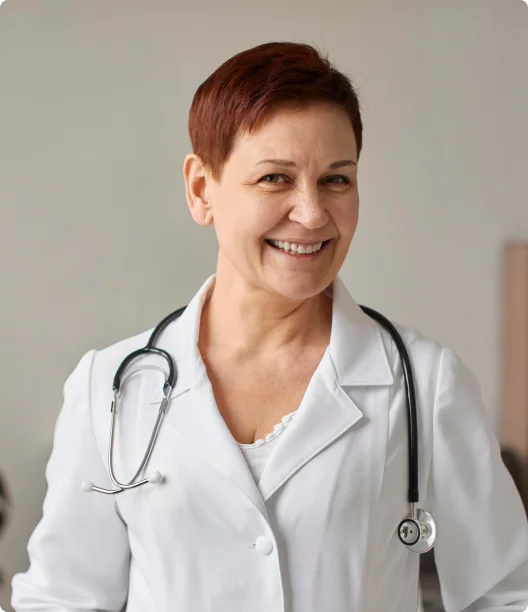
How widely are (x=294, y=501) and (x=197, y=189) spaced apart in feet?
1.50

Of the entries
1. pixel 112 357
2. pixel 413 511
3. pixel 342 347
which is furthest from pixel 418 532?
pixel 112 357

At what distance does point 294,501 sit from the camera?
1.03m

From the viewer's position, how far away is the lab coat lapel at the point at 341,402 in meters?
1.04

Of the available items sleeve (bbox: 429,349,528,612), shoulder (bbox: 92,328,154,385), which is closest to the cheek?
sleeve (bbox: 429,349,528,612)

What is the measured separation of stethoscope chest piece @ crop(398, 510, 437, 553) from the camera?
3.35ft

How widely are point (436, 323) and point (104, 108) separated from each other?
130 centimetres

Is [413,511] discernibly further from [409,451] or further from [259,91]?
[259,91]

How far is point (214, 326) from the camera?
120cm

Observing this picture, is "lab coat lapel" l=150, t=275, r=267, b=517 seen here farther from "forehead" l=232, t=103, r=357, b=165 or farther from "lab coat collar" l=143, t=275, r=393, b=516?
"forehead" l=232, t=103, r=357, b=165

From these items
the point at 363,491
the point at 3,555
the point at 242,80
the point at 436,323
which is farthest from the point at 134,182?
the point at 363,491

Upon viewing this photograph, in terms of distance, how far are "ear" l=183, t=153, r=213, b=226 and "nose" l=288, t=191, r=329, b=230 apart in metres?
0.17

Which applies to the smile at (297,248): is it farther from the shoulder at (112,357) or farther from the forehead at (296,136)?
the shoulder at (112,357)

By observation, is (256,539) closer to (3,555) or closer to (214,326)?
(214,326)

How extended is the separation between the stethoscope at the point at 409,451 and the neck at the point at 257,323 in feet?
0.29
